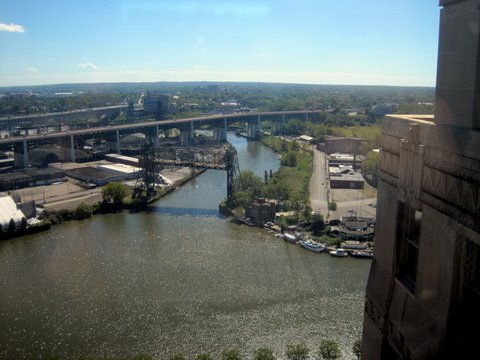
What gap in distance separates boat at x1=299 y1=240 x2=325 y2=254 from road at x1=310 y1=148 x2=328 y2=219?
201 centimetres

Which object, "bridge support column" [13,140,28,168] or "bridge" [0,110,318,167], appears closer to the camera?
"bridge support column" [13,140,28,168]

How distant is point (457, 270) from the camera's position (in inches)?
54.7

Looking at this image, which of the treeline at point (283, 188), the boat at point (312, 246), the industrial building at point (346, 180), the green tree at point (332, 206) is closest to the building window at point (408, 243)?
the boat at point (312, 246)

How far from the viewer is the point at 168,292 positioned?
8141mm

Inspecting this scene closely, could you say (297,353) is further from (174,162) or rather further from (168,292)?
(174,162)

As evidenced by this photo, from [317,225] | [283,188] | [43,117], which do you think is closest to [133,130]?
[283,188]

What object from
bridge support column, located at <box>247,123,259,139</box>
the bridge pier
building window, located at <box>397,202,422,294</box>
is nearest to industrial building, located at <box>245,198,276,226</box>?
building window, located at <box>397,202,422,294</box>

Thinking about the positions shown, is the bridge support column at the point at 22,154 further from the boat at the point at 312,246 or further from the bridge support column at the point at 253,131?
the bridge support column at the point at 253,131

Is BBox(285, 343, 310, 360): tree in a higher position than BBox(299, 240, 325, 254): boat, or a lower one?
higher

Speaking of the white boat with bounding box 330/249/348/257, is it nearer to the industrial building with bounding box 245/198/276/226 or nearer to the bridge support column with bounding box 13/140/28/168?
the industrial building with bounding box 245/198/276/226

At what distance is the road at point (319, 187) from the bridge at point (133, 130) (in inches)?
366

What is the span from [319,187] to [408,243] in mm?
14161

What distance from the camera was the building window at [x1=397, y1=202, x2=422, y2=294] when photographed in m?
1.73

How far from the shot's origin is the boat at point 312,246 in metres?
10.1
